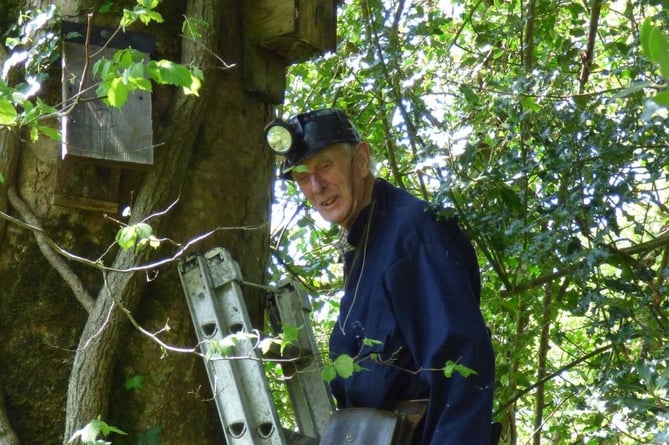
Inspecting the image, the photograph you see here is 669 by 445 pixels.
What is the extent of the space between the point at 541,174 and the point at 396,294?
1.03 m

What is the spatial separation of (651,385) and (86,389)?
1.65 metres

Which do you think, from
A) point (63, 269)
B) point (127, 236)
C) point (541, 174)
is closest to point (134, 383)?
point (63, 269)

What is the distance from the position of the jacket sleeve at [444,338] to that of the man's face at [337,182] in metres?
0.48

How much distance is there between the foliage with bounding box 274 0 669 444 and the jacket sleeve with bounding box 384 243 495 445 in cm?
34

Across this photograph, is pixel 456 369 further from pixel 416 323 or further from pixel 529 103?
pixel 529 103

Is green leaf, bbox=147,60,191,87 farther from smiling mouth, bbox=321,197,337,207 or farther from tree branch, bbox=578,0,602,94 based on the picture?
tree branch, bbox=578,0,602,94

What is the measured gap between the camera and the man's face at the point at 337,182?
311 cm

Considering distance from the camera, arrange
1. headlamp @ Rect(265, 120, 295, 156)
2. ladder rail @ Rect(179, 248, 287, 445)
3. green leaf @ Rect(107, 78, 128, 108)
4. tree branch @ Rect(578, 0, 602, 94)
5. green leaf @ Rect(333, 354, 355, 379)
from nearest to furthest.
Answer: green leaf @ Rect(107, 78, 128, 108)
green leaf @ Rect(333, 354, 355, 379)
ladder rail @ Rect(179, 248, 287, 445)
headlamp @ Rect(265, 120, 295, 156)
tree branch @ Rect(578, 0, 602, 94)

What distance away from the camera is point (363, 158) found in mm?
3172

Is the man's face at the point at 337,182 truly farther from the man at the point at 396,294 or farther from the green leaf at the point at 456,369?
the green leaf at the point at 456,369

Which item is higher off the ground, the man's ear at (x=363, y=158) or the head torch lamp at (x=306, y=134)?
the head torch lamp at (x=306, y=134)

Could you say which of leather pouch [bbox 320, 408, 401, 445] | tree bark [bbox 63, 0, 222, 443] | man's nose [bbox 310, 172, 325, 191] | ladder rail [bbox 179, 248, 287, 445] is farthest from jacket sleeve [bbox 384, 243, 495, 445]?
tree bark [bbox 63, 0, 222, 443]

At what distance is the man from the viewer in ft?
8.16

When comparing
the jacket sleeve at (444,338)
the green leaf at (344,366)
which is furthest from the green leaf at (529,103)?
the green leaf at (344,366)
